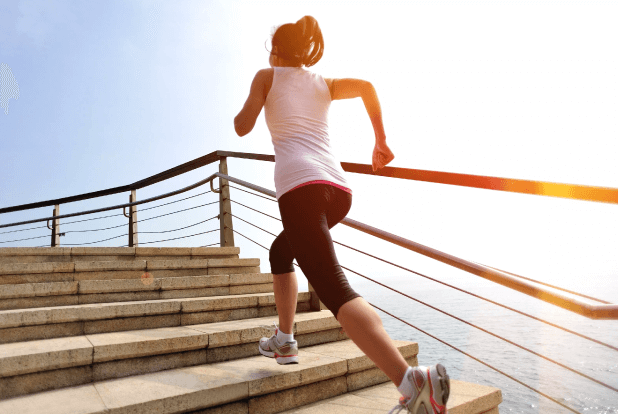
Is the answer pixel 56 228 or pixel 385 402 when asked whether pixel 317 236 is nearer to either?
pixel 385 402

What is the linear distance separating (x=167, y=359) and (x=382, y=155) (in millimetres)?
1387

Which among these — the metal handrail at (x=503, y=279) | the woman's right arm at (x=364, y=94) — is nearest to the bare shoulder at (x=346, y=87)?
the woman's right arm at (x=364, y=94)

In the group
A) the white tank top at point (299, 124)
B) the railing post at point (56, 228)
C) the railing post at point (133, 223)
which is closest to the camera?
the white tank top at point (299, 124)

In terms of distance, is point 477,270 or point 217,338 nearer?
point 477,270

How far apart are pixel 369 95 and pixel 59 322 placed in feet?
6.41

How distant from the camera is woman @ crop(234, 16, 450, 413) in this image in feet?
3.92

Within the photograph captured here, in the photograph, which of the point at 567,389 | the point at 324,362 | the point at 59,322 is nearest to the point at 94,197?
the point at 59,322

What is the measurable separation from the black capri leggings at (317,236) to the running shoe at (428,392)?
0.29 m

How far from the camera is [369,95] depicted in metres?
1.63

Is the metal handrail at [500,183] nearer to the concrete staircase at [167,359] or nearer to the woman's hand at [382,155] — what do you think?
the woman's hand at [382,155]

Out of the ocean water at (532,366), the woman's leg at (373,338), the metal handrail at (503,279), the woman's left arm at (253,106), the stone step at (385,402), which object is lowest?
the ocean water at (532,366)

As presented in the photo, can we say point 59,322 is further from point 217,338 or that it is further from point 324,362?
point 324,362

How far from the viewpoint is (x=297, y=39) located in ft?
5.29

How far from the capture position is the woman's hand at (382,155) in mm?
1750
